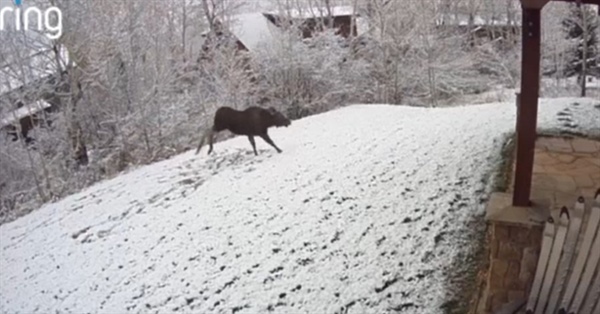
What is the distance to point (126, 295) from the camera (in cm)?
431

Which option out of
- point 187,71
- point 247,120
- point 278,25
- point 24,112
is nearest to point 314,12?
point 278,25

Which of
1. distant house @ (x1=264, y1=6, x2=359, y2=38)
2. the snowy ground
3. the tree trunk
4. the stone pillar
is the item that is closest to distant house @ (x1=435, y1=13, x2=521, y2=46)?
the tree trunk

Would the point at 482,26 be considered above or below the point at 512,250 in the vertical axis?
above

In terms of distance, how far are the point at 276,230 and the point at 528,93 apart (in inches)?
101

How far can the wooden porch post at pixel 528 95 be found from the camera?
2.94m

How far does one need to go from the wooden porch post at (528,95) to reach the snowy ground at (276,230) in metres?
1.05

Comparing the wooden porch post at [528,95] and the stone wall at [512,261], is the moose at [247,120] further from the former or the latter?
the stone wall at [512,261]

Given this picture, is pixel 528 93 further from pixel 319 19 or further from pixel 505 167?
pixel 319 19

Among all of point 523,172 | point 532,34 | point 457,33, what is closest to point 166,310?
point 523,172

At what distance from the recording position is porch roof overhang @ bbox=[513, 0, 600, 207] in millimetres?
2945

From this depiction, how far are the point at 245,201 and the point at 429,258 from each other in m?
2.13

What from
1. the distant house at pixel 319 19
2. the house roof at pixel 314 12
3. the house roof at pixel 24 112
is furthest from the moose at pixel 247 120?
the house roof at pixel 314 12

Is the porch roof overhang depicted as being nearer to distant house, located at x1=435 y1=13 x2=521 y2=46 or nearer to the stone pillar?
the stone pillar

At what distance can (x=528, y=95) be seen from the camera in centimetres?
302
